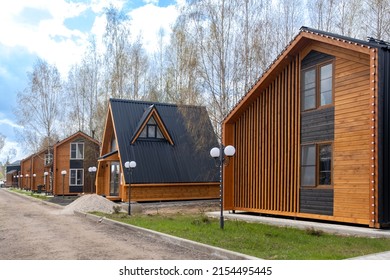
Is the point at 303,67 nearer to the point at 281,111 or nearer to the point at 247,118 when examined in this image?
the point at 281,111

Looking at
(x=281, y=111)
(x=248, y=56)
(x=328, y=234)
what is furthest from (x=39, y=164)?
(x=328, y=234)

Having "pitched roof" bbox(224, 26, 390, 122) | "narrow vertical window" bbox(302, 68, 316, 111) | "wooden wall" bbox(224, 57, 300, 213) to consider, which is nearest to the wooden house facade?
"wooden wall" bbox(224, 57, 300, 213)

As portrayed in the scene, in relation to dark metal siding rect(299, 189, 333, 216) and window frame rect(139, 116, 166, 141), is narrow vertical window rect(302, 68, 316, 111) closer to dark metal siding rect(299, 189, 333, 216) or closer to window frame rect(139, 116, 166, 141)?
dark metal siding rect(299, 189, 333, 216)

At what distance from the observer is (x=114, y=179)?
28969mm

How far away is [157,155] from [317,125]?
1470cm

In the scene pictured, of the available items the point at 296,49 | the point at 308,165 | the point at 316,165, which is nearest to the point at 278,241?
the point at 316,165

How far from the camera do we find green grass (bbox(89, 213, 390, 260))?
8812mm

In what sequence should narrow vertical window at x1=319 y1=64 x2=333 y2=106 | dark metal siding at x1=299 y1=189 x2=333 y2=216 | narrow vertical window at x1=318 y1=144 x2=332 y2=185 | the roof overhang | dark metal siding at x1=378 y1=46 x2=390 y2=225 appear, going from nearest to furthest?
dark metal siding at x1=378 y1=46 x2=390 y2=225 → the roof overhang → dark metal siding at x1=299 y1=189 x2=333 y2=216 → narrow vertical window at x1=318 y1=144 x2=332 y2=185 → narrow vertical window at x1=319 y1=64 x2=333 y2=106

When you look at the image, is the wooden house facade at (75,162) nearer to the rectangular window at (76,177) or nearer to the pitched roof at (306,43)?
the rectangular window at (76,177)

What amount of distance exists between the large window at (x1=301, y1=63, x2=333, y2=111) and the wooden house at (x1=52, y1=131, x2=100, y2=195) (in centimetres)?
2774

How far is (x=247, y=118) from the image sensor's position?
17672mm

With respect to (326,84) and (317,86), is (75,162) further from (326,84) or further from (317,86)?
(326,84)

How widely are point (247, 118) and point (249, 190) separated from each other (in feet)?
10.0

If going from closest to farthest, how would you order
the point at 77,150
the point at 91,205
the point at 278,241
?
the point at 278,241
the point at 91,205
the point at 77,150
